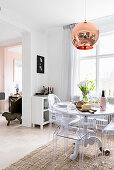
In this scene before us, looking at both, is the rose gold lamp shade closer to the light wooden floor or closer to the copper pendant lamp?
the copper pendant lamp

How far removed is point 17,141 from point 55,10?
110 inches

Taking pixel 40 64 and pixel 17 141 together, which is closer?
pixel 17 141

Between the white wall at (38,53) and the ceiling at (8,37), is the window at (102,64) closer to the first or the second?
the white wall at (38,53)

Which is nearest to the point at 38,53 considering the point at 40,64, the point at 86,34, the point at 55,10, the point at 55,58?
the point at 40,64

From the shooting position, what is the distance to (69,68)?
4000mm

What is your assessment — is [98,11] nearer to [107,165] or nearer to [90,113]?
[90,113]

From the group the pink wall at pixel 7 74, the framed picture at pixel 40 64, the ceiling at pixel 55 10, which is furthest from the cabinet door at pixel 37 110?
the pink wall at pixel 7 74

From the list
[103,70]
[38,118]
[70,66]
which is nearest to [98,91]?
[103,70]

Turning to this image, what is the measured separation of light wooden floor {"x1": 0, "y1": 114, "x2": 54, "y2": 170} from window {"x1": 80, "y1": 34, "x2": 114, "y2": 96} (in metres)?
1.80

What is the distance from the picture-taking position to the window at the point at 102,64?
12.4ft

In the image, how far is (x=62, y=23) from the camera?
3906 mm

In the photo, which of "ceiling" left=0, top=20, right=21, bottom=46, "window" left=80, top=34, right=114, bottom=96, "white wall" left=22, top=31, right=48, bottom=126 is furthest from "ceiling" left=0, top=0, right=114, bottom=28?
"ceiling" left=0, top=20, right=21, bottom=46

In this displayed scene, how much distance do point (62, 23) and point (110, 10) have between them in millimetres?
1206

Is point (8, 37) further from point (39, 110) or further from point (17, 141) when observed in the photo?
point (17, 141)
